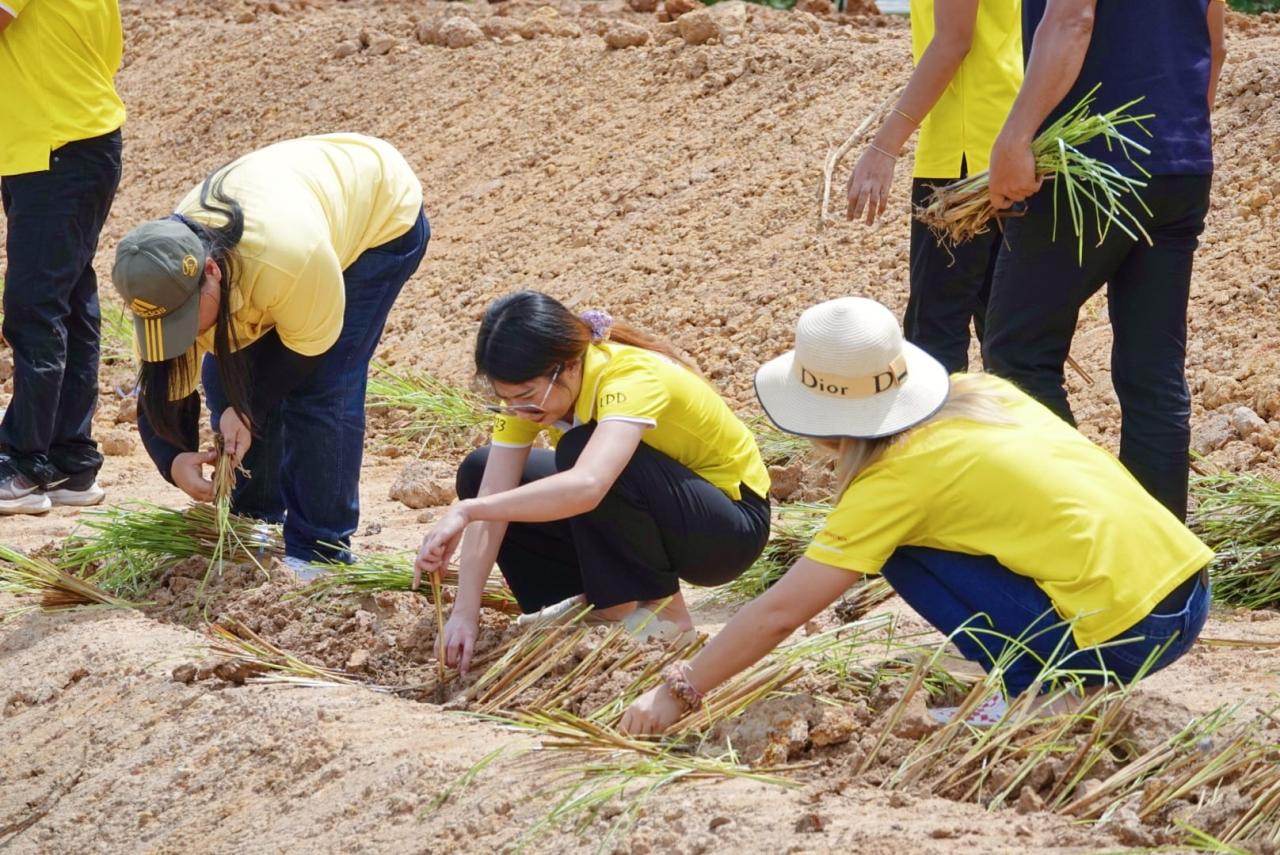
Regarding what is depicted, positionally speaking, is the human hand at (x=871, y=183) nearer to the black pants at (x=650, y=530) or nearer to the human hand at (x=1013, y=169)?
the human hand at (x=1013, y=169)

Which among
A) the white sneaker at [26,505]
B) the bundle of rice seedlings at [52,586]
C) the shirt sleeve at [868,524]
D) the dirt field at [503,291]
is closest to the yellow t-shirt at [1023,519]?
the shirt sleeve at [868,524]

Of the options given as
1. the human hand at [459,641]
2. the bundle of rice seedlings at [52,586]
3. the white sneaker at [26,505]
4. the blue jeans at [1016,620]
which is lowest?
Answer: the white sneaker at [26,505]

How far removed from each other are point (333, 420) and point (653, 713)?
4.33 feet

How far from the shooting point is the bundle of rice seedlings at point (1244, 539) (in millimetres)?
3490

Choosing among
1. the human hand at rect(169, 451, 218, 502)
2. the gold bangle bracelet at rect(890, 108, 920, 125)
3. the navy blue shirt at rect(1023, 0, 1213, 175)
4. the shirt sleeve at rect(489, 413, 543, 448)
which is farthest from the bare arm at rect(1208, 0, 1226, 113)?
the human hand at rect(169, 451, 218, 502)

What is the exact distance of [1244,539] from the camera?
3.58 m

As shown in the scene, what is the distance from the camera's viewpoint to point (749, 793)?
2.39m

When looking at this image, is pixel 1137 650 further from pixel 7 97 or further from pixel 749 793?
pixel 7 97

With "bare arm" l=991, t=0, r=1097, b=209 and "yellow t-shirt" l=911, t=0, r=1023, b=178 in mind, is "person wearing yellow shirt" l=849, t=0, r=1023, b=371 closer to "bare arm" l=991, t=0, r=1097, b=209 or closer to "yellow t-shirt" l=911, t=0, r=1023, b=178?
"yellow t-shirt" l=911, t=0, r=1023, b=178

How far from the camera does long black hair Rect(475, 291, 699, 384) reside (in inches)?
118

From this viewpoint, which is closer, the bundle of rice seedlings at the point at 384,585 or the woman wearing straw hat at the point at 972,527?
the woman wearing straw hat at the point at 972,527

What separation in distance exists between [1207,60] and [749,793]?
1.76 metres

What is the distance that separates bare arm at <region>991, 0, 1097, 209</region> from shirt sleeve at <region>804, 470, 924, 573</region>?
0.97 meters

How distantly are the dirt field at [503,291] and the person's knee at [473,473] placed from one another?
0.27 meters
